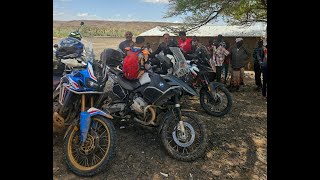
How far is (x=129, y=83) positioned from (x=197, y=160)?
1.39m

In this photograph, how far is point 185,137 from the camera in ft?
10.8

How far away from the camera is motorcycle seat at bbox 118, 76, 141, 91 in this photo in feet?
11.8

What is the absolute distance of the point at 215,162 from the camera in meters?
3.31

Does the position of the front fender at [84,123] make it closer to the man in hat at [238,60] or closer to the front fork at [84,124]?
the front fork at [84,124]

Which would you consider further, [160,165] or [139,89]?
[139,89]

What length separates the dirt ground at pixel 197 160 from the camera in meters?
3.05

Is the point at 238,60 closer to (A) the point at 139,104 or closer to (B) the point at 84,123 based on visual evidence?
(A) the point at 139,104

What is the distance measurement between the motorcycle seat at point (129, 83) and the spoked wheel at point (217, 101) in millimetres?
1917

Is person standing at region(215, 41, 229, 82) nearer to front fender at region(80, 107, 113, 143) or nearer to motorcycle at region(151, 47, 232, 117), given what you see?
motorcycle at region(151, 47, 232, 117)

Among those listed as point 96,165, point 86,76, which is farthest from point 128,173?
point 86,76

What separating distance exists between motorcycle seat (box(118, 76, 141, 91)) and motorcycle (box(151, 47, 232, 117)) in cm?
44

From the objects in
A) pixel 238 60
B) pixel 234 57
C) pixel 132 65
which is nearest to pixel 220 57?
pixel 234 57
